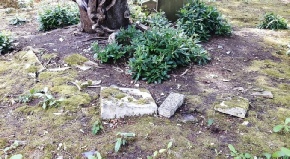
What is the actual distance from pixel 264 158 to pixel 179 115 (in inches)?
33.1

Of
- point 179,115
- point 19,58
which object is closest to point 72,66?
point 19,58

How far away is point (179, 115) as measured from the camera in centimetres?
272

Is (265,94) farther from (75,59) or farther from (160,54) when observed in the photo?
(75,59)

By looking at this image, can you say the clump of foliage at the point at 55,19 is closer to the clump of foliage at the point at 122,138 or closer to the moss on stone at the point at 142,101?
the moss on stone at the point at 142,101

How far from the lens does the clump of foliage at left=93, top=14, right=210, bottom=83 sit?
3377 millimetres

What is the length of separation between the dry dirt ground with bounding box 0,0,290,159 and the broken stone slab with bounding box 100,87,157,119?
0.22ft

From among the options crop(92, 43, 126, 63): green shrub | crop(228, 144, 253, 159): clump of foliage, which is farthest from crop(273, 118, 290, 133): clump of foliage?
crop(92, 43, 126, 63): green shrub

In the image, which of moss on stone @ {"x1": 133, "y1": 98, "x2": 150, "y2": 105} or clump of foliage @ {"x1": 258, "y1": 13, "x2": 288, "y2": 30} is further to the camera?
clump of foliage @ {"x1": 258, "y1": 13, "x2": 288, "y2": 30}

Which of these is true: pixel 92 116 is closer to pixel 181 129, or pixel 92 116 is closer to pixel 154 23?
pixel 181 129

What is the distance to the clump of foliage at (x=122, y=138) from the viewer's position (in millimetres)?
2175

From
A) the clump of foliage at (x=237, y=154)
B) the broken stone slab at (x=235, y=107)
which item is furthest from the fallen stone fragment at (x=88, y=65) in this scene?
the clump of foliage at (x=237, y=154)

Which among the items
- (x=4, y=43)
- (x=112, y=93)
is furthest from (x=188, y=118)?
(x=4, y=43)

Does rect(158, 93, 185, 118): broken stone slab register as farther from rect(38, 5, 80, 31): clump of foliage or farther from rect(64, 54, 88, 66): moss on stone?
rect(38, 5, 80, 31): clump of foliage

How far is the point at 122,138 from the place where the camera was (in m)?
2.29
